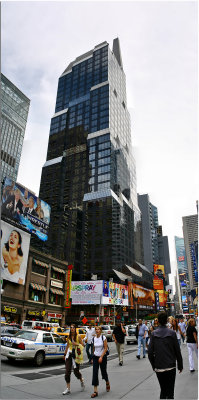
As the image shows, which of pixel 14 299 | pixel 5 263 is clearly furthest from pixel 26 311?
pixel 5 263

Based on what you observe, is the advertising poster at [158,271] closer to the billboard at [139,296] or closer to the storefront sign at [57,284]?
the billboard at [139,296]

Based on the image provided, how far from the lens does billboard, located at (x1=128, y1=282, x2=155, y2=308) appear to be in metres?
75.3

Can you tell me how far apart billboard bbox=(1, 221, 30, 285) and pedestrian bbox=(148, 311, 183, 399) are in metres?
34.0

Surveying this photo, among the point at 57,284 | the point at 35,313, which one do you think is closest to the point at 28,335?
the point at 35,313

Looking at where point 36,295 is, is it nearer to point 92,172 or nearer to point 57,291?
point 57,291

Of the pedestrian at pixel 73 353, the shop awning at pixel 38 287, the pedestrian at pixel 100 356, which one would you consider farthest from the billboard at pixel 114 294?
the pedestrian at pixel 100 356

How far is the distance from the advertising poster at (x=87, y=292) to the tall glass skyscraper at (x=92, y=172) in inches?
1386

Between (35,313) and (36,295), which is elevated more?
(36,295)

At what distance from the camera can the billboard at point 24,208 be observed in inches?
1601

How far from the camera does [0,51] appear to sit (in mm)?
4035

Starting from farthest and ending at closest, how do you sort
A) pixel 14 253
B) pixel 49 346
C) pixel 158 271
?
1. pixel 158 271
2. pixel 14 253
3. pixel 49 346

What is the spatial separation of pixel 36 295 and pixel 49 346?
32.5 meters

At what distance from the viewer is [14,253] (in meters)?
38.9

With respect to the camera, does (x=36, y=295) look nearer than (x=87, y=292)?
Yes
